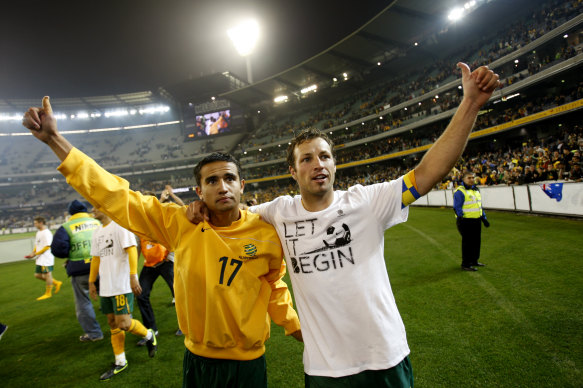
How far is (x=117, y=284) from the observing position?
3.87 metres

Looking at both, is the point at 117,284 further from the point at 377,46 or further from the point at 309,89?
the point at 309,89

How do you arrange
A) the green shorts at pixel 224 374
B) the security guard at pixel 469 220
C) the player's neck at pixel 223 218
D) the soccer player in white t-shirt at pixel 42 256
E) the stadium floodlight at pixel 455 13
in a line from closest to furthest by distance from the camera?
the green shorts at pixel 224 374
the player's neck at pixel 223 218
the security guard at pixel 469 220
the soccer player in white t-shirt at pixel 42 256
the stadium floodlight at pixel 455 13

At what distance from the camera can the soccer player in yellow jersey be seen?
68.7 inches

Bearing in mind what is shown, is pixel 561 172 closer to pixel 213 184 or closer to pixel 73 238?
pixel 213 184

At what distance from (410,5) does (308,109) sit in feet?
Answer: 77.5

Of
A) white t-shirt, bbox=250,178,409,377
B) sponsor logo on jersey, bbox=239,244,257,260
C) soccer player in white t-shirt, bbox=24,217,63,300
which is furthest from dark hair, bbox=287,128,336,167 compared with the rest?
soccer player in white t-shirt, bbox=24,217,63,300

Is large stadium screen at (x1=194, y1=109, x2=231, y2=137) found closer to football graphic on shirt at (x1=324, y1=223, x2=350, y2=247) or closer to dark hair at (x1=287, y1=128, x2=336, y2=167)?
dark hair at (x1=287, y1=128, x2=336, y2=167)

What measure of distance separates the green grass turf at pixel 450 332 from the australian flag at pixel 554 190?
115 inches

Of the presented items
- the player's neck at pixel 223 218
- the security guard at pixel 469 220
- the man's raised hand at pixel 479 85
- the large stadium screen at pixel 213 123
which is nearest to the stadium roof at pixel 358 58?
the large stadium screen at pixel 213 123

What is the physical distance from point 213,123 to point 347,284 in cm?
5795

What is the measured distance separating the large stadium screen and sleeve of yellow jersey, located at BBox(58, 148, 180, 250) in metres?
56.3

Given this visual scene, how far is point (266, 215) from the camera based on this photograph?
2.11 meters

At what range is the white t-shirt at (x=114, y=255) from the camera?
3875mm

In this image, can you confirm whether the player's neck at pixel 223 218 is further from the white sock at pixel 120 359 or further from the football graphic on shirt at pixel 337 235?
the white sock at pixel 120 359
